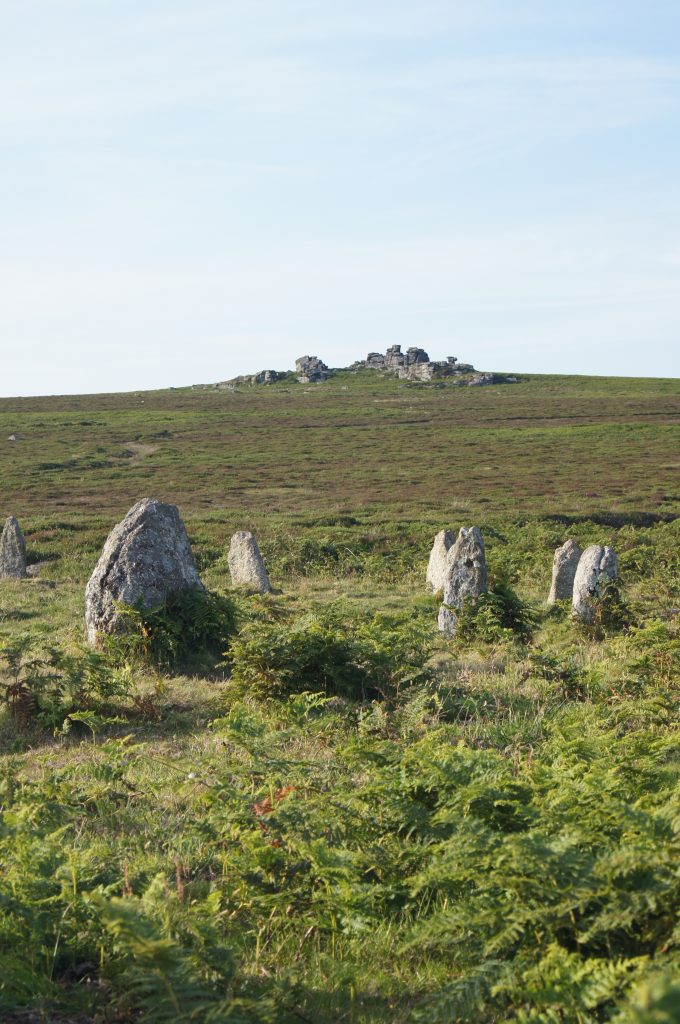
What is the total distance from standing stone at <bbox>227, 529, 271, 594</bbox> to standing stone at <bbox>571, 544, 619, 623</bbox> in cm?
727

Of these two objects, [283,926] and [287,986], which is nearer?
[287,986]

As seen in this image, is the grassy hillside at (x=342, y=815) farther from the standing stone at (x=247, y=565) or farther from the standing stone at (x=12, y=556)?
the standing stone at (x=12, y=556)

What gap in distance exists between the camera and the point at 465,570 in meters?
16.1

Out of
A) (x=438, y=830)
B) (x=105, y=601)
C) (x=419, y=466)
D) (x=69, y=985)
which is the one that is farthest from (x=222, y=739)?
(x=419, y=466)

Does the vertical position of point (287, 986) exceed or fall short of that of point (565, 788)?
it falls short

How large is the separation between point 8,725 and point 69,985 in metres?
5.17

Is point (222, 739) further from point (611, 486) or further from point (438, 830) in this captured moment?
point (611, 486)

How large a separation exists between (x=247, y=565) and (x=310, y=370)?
15537 cm

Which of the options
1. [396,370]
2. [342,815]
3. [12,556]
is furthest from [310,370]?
[342,815]

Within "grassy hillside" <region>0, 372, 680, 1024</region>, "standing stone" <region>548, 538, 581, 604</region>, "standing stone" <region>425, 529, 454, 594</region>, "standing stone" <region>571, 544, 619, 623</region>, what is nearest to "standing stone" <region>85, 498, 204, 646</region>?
"grassy hillside" <region>0, 372, 680, 1024</region>

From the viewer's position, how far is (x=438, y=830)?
489 centimetres

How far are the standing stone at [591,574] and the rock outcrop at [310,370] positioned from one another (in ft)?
488

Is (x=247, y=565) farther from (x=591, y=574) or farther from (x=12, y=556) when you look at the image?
(x=591, y=574)

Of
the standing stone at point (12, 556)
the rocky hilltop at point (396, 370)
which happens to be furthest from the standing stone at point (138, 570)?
the rocky hilltop at point (396, 370)
